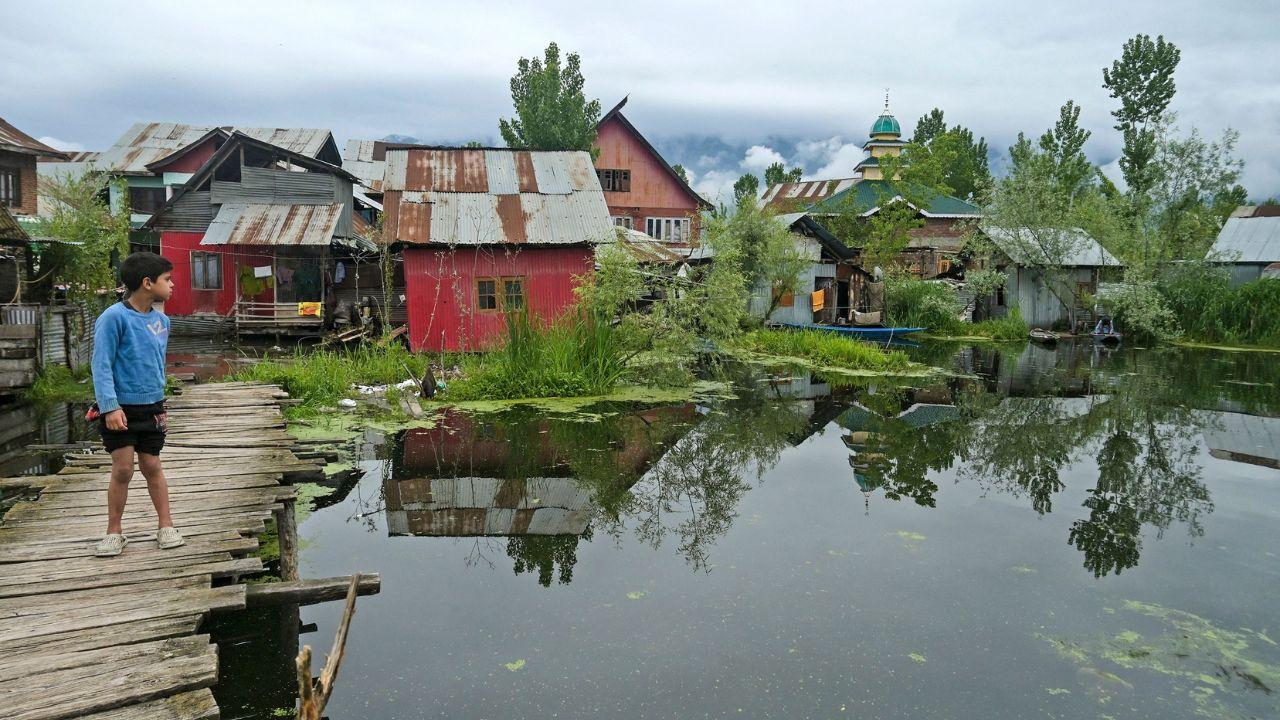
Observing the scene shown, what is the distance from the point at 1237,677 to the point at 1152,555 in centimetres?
218

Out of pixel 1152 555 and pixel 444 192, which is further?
pixel 444 192

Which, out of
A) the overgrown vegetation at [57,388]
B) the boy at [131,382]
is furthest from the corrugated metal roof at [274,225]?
the boy at [131,382]

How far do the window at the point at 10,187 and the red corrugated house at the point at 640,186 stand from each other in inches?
757

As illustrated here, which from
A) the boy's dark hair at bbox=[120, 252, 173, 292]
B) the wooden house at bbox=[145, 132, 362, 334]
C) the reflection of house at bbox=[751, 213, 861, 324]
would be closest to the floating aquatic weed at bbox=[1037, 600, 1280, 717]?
the boy's dark hair at bbox=[120, 252, 173, 292]

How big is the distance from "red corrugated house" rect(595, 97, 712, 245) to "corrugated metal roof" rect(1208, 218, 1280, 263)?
68.0 feet

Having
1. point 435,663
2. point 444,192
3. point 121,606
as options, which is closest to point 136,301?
point 121,606

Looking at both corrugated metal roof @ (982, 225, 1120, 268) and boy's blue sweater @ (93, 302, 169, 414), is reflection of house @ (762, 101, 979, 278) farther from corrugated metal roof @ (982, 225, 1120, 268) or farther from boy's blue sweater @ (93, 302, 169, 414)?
boy's blue sweater @ (93, 302, 169, 414)

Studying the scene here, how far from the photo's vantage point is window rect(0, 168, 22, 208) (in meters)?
24.6

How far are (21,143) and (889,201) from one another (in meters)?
30.2

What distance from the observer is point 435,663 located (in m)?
4.80

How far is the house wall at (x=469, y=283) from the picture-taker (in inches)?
670

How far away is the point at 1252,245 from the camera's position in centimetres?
3231

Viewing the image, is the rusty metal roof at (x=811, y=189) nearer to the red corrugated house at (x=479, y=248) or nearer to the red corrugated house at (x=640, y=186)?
the red corrugated house at (x=640, y=186)

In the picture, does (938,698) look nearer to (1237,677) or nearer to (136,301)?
(1237,677)
